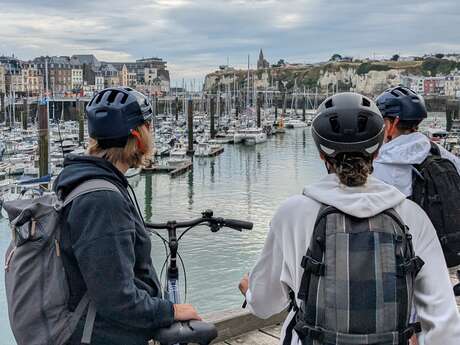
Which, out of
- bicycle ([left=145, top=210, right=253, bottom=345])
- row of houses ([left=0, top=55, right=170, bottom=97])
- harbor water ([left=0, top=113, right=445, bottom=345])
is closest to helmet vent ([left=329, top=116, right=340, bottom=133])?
bicycle ([left=145, top=210, right=253, bottom=345])

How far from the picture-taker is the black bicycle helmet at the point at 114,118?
2.12 m

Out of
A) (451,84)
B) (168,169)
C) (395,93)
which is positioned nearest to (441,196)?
(395,93)

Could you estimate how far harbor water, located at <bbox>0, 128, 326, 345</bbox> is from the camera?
14070 millimetres

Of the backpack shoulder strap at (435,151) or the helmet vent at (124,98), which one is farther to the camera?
the backpack shoulder strap at (435,151)

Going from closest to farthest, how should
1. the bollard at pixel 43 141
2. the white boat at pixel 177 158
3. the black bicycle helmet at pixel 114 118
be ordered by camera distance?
1. the black bicycle helmet at pixel 114 118
2. the bollard at pixel 43 141
3. the white boat at pixel 177 158

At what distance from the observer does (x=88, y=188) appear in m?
1.93

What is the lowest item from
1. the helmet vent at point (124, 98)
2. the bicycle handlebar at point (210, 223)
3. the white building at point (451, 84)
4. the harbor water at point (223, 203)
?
the harbor water at point (223, 203)

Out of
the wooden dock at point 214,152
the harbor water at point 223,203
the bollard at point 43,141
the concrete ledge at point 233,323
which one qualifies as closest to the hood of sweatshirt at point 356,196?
the concrete ledge at point 233,323

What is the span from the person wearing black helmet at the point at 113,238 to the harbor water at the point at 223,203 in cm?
284

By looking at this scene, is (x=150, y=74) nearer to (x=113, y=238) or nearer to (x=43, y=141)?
(x=43, y=141)

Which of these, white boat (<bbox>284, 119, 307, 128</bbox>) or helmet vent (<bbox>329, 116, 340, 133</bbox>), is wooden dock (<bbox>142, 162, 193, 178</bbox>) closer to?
helmet vent (<bbox>329, 116, 340, 133</bbox>)

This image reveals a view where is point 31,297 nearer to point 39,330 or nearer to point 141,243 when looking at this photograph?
point 39,330

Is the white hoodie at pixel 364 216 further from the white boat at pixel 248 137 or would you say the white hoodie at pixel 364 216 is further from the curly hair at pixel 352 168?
the white boat at pixel 248 137

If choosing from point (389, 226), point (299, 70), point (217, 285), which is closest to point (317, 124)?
point (389, 226)
